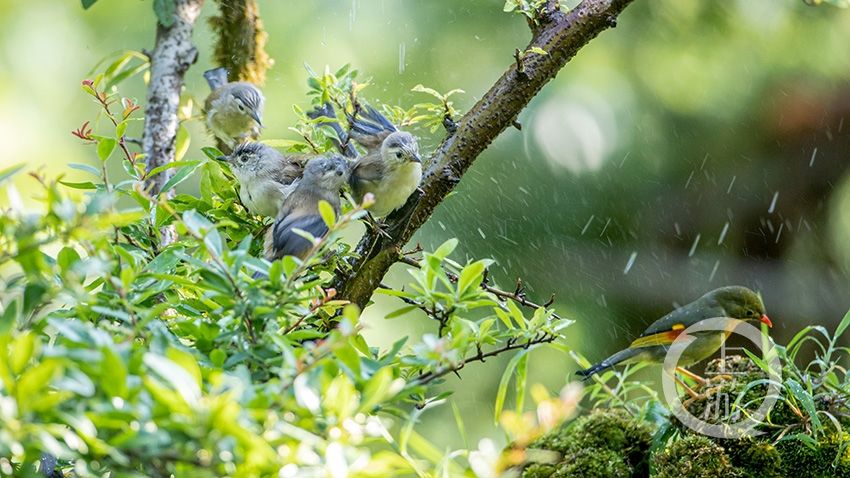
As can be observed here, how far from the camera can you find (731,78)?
2865 millimetres

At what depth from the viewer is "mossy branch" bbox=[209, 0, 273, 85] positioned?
2.05 m

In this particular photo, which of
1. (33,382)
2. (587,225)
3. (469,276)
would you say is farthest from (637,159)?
(33,382)

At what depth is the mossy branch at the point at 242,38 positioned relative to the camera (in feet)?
6.73

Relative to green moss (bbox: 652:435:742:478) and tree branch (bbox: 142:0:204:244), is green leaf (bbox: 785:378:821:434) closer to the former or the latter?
green moss (bbox: 652:435:742:478)

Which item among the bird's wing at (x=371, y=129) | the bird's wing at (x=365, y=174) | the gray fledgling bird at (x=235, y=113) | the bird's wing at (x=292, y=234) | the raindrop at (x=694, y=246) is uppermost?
the gray fledgling bird at (x=235, y=113)

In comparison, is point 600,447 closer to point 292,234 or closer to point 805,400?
point 805,400

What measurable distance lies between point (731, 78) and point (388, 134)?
5.55 ft

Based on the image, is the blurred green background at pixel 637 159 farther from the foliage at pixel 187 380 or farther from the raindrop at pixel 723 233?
the foliage at pixel 187 380

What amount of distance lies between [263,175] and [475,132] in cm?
34

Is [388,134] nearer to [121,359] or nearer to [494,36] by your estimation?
[121,359]

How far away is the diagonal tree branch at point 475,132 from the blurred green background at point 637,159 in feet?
4.64

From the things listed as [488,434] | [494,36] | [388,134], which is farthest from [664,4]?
[388,134]

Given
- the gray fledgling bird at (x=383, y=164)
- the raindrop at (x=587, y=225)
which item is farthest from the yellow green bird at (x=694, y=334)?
the raindrop at (x=587, y=225)

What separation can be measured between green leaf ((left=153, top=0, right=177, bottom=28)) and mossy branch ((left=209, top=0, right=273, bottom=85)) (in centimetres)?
21
